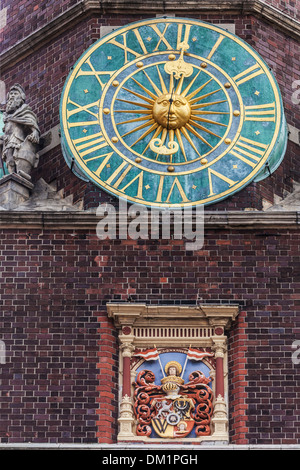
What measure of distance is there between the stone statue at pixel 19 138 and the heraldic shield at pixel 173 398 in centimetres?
313

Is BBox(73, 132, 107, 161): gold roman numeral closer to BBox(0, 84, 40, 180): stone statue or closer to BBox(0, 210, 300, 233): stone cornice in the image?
BBox(0, 84, 40, 180): stone statue

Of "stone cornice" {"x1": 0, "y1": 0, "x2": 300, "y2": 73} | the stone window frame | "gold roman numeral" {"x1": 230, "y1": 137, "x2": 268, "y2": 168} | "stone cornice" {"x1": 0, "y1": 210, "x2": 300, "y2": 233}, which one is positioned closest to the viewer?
the stone window frame

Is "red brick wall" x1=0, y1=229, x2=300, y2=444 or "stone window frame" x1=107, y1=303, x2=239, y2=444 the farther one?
"stone window frame" x1=107, y1=303, x2=239, y2=444

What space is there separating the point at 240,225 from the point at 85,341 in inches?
92.4

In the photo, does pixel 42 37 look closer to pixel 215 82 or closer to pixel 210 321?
pixel 215 82

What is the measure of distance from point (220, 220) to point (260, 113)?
1763 mm

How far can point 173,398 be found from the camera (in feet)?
71.5

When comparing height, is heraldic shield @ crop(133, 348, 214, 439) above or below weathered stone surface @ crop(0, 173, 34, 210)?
below

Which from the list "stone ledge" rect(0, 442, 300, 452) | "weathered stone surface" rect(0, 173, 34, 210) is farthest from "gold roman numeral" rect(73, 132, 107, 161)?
"stone ledge" rect(0, 442, 300, 452)

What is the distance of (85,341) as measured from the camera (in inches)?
871

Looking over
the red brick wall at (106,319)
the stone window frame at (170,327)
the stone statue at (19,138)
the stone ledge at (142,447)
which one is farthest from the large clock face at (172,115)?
the stone ledge at (142,447)

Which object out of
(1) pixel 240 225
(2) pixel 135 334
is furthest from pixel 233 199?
(2) pixel 135 334

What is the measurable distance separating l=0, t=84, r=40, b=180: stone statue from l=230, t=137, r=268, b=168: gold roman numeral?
2452 mm

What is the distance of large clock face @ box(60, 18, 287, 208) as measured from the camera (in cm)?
2334
